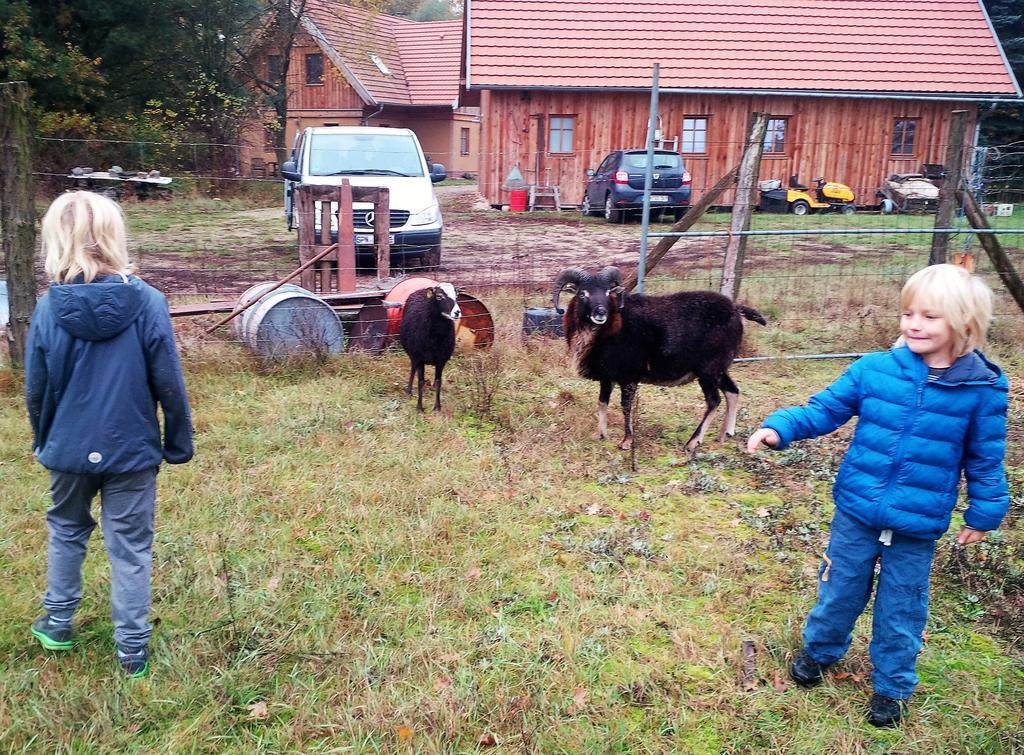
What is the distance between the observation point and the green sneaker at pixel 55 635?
343 centimetres

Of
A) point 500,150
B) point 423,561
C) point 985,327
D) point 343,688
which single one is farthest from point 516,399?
point 500,150

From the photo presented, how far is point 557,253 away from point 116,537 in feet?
38.8

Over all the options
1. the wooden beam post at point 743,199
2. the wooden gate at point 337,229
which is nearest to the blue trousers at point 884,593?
the wooden beam post at point 743,199

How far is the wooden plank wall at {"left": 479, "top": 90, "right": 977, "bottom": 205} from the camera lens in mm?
22734

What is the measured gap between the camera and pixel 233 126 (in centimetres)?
2673

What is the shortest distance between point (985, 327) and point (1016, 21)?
109 feet

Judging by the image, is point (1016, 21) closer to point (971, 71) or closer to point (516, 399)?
point (971, 71)

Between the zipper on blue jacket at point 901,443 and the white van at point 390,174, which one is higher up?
the white van at point 390,174

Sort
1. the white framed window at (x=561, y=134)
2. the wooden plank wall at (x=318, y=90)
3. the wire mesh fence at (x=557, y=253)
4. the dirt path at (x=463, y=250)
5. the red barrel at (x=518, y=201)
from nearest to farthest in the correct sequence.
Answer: the wire mesh fence at (x=557, y=253) → the dirt path at (x=463, y=250) → the red barrel at (x=518, y=201) → the white framed window at (x=561, y=134) → the wooden plank wall at (x=318, y=90)

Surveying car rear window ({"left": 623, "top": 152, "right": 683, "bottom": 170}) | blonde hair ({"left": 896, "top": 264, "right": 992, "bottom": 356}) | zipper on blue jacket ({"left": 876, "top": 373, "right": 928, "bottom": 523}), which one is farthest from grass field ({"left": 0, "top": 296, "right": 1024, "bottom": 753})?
car rear window ({"left": 623, "top": 152, "right": 683, "bottom": 170})

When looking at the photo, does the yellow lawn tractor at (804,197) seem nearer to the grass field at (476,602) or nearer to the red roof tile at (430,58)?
the grass field at (476,602)

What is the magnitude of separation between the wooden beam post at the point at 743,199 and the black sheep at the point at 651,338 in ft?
5.86

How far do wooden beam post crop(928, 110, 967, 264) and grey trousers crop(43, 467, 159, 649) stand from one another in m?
8.15

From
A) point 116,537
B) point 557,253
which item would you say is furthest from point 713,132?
point 116,537
